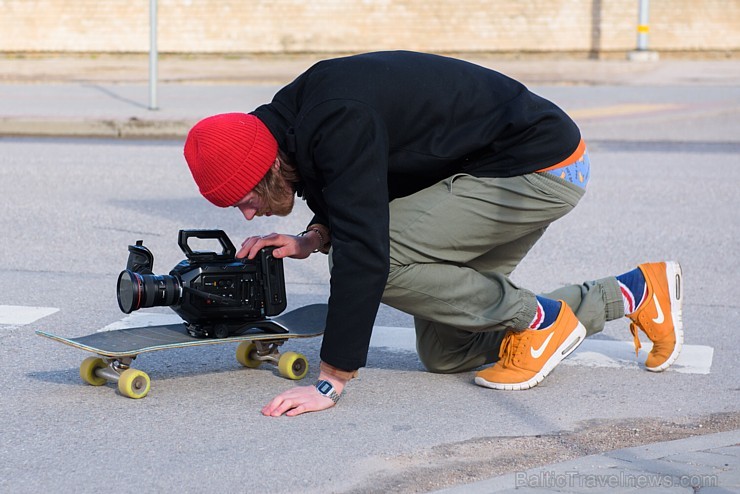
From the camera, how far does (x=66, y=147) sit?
1150 cm

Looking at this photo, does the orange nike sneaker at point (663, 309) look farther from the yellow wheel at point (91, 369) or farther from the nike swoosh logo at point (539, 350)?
the yellow wheel at point (91, 369)

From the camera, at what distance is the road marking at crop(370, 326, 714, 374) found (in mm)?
4469

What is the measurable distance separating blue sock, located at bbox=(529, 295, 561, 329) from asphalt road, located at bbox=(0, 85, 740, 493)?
265mm

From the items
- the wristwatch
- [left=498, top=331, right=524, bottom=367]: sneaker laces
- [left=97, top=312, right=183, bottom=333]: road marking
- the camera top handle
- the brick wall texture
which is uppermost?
the brick wall texture

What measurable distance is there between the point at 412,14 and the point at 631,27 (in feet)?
17.3

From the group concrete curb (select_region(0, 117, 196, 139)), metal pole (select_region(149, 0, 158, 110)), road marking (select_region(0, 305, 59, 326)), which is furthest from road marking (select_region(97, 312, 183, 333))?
metal pole (select_region(149, 0, 158, 110))

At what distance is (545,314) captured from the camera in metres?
4.03

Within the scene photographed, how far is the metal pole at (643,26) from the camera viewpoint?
2525 centimetres

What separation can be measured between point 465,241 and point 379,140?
62 centimetres

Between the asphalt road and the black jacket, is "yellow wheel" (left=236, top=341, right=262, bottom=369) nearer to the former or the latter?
the asphalt road

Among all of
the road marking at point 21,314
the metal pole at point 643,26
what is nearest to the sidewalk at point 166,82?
the metal pole at point 643,26

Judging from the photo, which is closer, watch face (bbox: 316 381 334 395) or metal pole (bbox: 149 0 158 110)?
watch face (bbox: 316 381 334 395)

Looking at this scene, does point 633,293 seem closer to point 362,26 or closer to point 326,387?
point 326,387

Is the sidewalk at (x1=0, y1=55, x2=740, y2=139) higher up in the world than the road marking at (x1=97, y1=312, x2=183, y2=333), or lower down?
higher up
